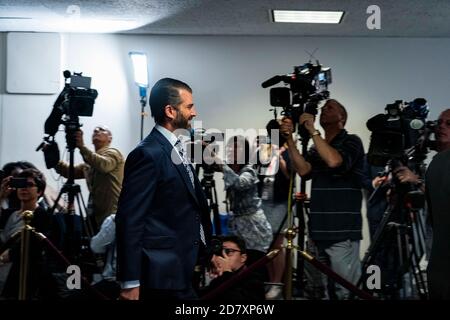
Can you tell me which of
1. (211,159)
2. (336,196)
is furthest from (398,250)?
(211,159)

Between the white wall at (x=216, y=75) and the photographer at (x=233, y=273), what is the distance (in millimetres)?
983

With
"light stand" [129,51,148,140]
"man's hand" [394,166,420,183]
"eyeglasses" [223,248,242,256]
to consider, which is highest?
"light stand" [129,51,148,140]

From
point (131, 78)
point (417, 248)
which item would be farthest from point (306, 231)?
point (131, 78)

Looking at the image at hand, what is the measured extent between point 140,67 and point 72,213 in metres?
0.95

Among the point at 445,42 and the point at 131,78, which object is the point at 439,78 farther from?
the point at 131,78

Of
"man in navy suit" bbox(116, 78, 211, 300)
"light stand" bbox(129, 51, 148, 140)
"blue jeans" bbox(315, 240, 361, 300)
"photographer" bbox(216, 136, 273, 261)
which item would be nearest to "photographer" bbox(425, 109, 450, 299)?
"man in navy suit" bbox(116, 78, 211, 300)

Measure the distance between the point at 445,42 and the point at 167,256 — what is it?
224cm

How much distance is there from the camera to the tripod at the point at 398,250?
295 cm

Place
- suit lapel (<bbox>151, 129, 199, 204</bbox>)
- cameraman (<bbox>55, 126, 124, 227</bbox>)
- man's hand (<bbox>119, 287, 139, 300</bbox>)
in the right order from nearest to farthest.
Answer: man's hand (<bbox>119, 287, 139, 300</bbox>) → suit lapel (<bbox>151, 129, 199, 204</bbox>) → cameraman (<bbox>55, 126, 124, 227</bbox>)

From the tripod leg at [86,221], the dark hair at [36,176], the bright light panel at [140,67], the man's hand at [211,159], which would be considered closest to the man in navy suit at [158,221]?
the man's hand at [211,159]

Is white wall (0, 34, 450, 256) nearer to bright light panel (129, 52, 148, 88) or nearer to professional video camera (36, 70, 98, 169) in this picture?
bright light panel (129, 52, 148, 88)

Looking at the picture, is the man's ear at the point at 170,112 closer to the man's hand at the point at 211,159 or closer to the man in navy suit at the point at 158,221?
the man in navy suit at the point at 158,221

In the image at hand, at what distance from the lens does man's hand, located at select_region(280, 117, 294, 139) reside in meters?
2.98

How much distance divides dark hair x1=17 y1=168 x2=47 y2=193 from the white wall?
275 mm
